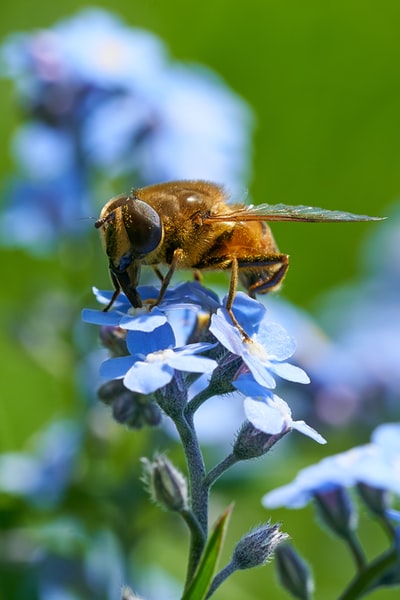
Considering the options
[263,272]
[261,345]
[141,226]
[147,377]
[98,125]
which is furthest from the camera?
[98,125]

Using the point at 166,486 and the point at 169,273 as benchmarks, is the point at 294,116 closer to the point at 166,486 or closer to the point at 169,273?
the point at 169,273

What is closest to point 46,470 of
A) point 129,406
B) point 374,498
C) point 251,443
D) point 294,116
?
point 129,406

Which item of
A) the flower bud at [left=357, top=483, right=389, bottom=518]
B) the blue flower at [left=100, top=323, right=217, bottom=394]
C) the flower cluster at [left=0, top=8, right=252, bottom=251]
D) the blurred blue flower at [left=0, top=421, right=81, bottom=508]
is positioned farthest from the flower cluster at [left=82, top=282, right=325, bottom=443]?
the flower cluster at [left=0, top=8, right=252, bottom=251]

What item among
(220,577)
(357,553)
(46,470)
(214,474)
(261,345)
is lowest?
(46,470)

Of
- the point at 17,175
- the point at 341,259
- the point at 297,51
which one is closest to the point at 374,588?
the point at 17,175

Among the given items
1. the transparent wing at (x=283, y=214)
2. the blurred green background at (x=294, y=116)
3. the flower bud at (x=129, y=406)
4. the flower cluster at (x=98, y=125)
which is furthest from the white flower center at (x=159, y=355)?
the blurred green background at (x=294, y=116)

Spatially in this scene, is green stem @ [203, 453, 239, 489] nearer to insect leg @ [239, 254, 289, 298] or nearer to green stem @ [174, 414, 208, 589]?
green stem @ [174, 414, 208, 589]
